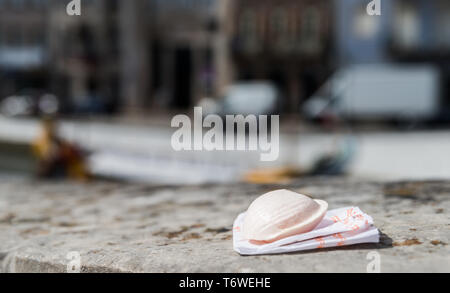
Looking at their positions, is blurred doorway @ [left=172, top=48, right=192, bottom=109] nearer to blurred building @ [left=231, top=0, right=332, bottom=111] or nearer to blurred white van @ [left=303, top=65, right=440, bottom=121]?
blurred building @ [left=231, top=0, right=332, bottom=111]

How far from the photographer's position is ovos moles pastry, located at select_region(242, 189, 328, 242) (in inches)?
83.6

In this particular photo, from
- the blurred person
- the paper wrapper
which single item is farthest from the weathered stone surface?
the blurred person

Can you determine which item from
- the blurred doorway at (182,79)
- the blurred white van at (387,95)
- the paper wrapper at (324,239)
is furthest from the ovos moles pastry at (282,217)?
the blurred doorway at (182,79)

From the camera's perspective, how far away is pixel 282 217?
214cm

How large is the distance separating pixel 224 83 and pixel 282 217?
3895cm

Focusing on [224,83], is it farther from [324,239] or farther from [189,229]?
[324,239]

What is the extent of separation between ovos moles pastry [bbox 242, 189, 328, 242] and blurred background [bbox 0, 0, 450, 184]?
9603 mm

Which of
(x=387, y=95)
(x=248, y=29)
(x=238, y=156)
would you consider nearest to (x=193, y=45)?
(x=248, y=29)

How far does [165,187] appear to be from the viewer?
4633mm

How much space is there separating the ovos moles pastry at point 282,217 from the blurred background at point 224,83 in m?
9.60

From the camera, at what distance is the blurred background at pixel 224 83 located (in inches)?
595
